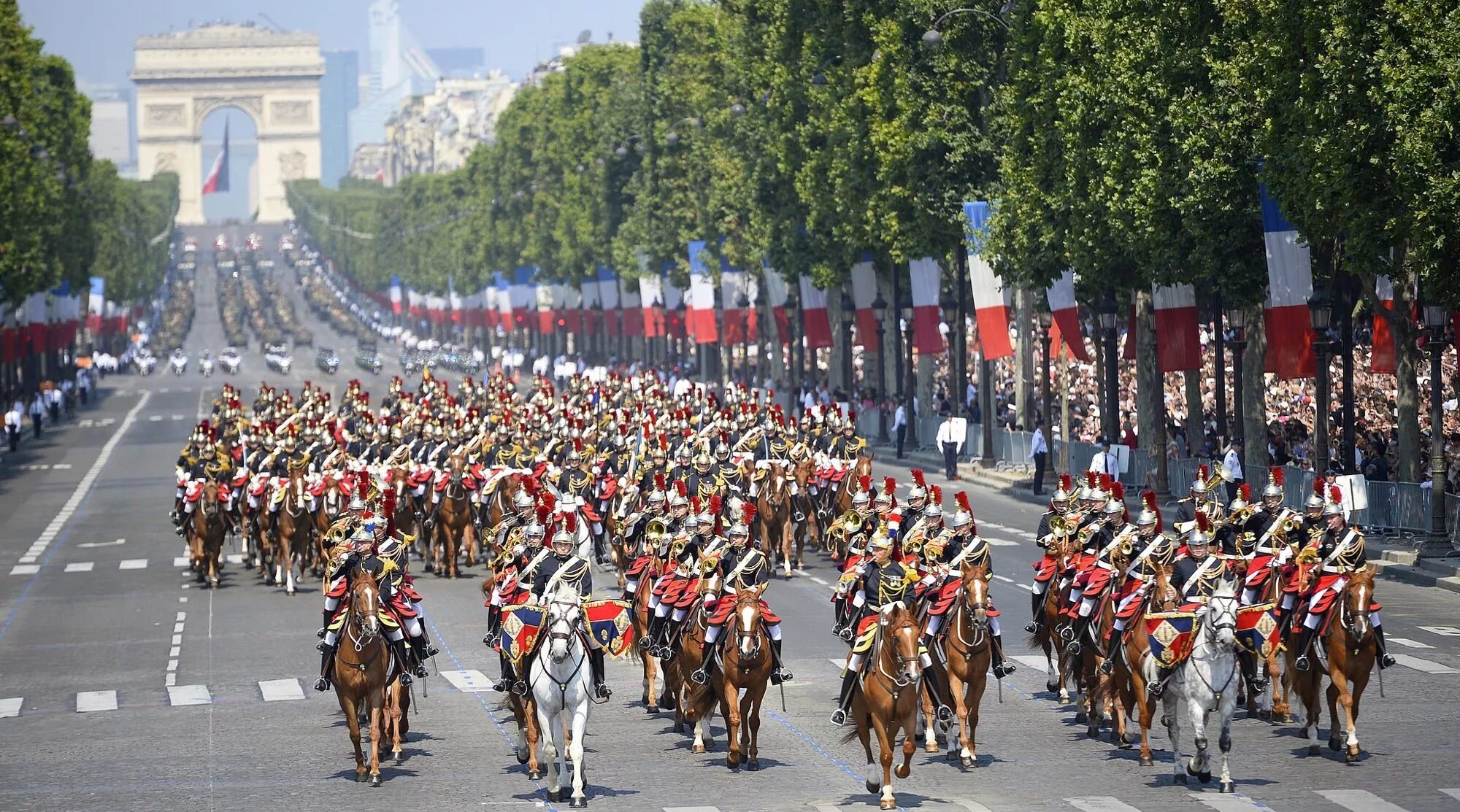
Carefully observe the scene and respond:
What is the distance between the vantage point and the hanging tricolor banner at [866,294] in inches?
3115

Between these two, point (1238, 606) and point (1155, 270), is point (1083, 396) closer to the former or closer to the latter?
point (1155, 270)

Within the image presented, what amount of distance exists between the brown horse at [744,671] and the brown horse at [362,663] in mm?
3212

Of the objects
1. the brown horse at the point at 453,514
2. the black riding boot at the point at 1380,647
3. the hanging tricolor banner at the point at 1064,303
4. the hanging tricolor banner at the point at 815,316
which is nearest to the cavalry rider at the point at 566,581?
the black riding boot at the point at 1380,647

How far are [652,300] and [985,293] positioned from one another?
52.9 meters

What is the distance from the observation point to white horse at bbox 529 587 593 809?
2223 cm

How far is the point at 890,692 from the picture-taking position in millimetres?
21828

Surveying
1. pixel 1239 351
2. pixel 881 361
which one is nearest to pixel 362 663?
pixel 1239 351

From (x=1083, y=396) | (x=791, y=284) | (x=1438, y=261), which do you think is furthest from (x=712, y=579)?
(x=791, y=284)

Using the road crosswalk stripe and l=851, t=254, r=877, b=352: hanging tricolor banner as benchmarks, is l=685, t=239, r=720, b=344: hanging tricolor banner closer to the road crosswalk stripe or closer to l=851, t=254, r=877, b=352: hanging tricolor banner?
l=851, t=254, r=877, b=352: hanging tricolor banner

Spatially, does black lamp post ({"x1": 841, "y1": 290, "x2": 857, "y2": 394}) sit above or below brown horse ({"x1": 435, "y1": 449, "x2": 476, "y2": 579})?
above

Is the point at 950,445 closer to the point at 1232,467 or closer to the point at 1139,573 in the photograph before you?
the point at 1232,467

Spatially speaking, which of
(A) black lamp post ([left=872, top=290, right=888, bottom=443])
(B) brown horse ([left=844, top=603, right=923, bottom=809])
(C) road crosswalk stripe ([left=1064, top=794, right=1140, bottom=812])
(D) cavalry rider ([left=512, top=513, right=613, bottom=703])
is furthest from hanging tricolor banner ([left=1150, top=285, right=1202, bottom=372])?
(B) brown horse ([left=844, top=603, right=923, bottom=809])

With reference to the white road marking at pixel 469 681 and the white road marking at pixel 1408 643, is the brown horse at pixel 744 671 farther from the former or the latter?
the white road marking at pixel 1408 643

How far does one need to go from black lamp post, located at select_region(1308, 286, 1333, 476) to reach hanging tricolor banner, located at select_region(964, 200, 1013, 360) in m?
17.2
